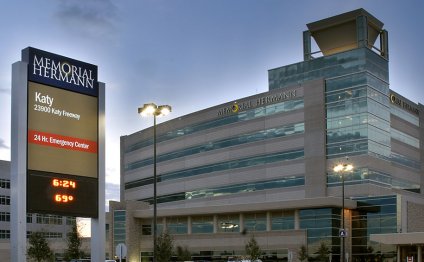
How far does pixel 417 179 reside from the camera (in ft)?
315

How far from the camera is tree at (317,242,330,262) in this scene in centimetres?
7432

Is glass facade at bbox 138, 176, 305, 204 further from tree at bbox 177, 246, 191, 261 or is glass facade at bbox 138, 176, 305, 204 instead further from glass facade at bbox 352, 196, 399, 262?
tree at bbox 177, 246, 191, 261

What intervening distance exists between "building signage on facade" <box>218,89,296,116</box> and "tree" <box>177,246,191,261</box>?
2012 cm

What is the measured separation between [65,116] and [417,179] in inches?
2906

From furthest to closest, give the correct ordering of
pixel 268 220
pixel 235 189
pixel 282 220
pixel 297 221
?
pixel 235 189 → pixel 268 220 → pixel 282 220 → pixel 297 221

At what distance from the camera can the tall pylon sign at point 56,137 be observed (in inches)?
1153

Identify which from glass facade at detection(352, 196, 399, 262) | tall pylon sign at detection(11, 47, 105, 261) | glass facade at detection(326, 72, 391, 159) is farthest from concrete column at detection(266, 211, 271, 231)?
tall pylon sign at detection(11, 47, 105, 261)

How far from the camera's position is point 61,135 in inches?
1217

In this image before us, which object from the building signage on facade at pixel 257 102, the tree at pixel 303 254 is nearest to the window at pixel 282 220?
the tree at pixel 303 254

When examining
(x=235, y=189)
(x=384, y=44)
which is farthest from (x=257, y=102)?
(x=384, y=44)

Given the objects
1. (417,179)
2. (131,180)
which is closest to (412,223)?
(417,179)

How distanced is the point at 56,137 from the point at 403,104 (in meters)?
70.7

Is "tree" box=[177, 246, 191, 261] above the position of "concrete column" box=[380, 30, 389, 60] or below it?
below

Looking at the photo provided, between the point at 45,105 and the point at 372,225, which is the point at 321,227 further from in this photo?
the point at 45,105
